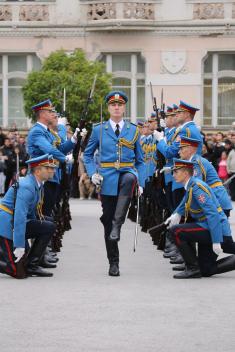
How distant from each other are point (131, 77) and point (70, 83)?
692 centimetres

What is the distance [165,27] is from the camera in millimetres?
38125

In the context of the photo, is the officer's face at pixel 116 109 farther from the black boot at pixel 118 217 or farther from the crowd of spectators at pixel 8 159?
the crowd of spectators at pixel 8 159

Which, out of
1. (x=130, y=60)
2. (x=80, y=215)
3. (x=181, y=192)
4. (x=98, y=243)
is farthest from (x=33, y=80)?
(x=181, y=192)

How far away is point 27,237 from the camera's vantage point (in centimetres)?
A: 1149

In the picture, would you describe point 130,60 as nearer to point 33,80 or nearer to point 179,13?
point 179,13

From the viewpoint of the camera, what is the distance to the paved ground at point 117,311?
7906mm

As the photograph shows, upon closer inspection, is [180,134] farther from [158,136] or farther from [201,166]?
[201,166]

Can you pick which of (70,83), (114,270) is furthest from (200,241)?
(70,83)

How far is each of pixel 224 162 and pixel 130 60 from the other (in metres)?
12.2

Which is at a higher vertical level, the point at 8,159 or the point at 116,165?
the point at 116,165

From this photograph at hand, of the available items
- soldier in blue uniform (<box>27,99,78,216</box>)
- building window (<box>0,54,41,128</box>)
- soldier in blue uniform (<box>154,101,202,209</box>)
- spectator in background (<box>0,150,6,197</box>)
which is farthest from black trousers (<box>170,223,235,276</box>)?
building window (<box>0,54,41,128</box>)

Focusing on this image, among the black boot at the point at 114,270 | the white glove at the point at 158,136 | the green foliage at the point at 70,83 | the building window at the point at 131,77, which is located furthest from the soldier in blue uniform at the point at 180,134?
the building window at the point at 131,77

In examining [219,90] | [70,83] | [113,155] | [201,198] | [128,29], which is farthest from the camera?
[219,90]

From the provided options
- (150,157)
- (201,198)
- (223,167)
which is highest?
(150,157)
